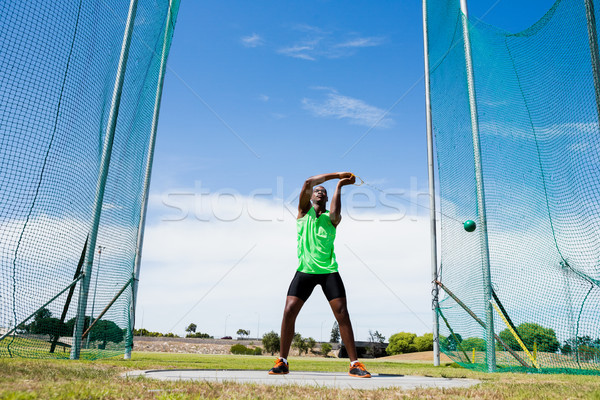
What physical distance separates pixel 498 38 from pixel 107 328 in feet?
26.1

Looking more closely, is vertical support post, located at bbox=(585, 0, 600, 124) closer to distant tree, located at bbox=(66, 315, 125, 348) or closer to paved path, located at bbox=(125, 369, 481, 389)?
paved path, located at bbox=(125, 369, 481, 389)

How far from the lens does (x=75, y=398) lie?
7.96ft

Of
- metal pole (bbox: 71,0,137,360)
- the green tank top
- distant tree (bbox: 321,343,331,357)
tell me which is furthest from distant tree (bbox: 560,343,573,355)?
distant tree (bbox: 321,343,331,357)

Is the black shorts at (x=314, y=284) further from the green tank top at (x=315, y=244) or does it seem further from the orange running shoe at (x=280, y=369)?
the orange running shoe at (x=280, y=369)

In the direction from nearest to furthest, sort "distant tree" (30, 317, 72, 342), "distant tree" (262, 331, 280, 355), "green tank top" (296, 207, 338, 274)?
"green tank top" (296, 207, 338, 274) < "distant tree" (30, 317, 72, 342) < "distant tree" (262, 331, 280, 355)

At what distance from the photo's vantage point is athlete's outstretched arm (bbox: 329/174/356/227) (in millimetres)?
4832

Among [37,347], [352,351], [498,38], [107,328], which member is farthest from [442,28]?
[37,347]

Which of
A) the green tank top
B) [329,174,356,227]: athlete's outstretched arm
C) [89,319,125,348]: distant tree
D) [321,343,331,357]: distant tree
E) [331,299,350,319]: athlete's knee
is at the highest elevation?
[329,174,356,227]: athlete's outstretched arm

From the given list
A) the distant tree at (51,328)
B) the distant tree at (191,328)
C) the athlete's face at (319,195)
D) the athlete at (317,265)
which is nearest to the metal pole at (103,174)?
the distant tree at (51,328)

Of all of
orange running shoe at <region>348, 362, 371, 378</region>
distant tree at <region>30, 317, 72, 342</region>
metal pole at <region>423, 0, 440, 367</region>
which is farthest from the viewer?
metal pole at <region>423, 0, 440, 367</region>

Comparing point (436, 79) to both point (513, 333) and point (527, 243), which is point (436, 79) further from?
point (513, 333)

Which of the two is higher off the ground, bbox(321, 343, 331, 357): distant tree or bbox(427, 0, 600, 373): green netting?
bbox(427, 0, 600, 373): green netting

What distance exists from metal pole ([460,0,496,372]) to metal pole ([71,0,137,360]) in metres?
5.60

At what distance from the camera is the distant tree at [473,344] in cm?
713
